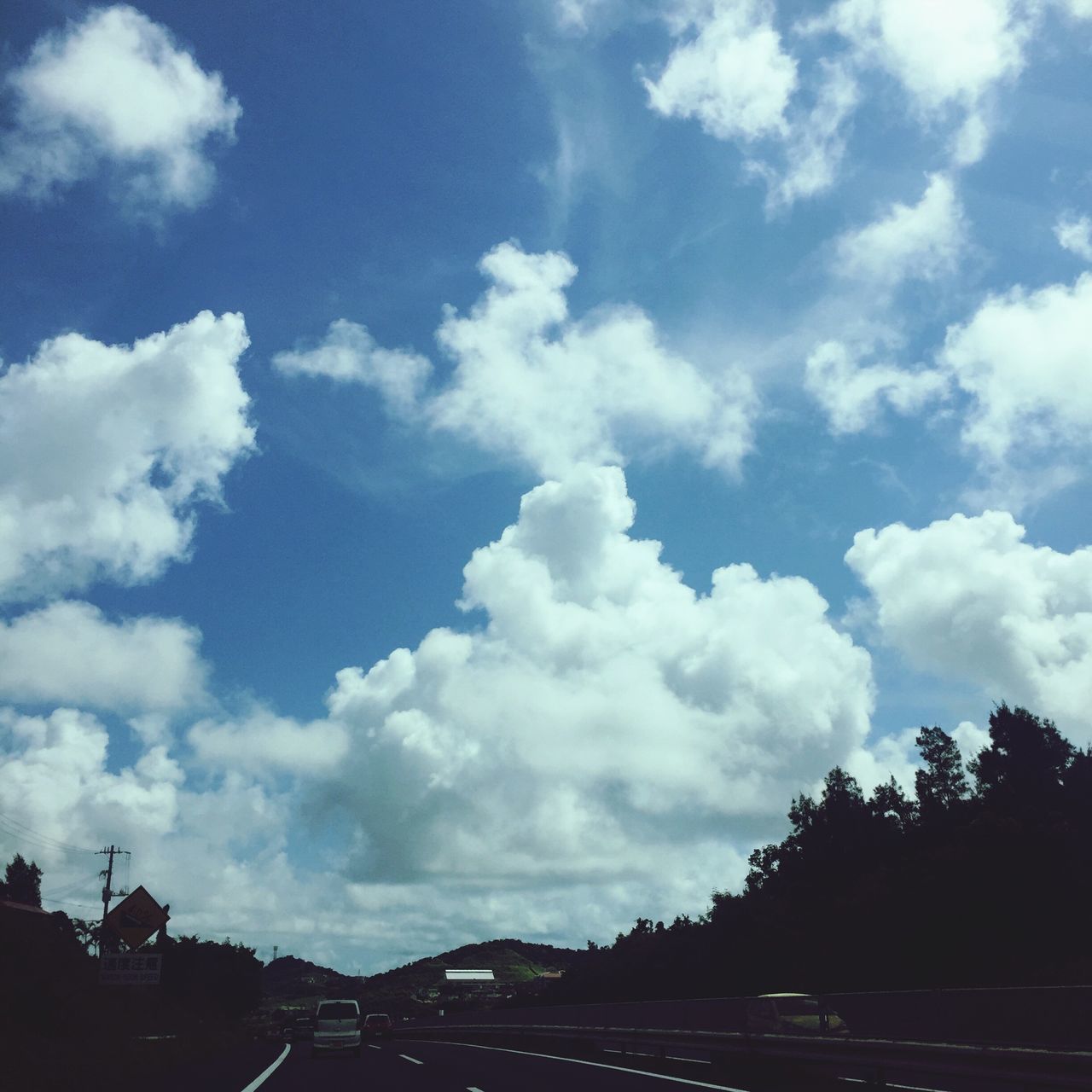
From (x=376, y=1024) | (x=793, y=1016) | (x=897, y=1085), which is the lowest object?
(x=376, y=1024)

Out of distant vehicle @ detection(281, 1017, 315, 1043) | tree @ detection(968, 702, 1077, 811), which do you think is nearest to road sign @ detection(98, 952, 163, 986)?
distant vehicle @ detection(281, 1017, 315, 1043)

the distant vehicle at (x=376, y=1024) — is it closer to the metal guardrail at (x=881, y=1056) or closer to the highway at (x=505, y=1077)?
the highway at (x=505, y=1077)

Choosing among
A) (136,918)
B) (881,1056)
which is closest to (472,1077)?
(136,918)

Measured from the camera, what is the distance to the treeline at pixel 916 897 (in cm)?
6644

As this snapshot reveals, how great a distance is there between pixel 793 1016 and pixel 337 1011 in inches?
750

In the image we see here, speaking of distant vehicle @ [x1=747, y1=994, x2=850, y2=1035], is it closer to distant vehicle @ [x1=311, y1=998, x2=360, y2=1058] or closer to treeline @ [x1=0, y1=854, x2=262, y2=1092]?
treeline @ [x1=0, y1=854, x2=262, y2=1092]

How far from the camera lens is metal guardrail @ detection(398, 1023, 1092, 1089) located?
34.3 feet

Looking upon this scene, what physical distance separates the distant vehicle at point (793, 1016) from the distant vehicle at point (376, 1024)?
4395 cm

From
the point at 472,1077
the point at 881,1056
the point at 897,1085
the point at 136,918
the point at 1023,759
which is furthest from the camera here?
the point at 1023,759

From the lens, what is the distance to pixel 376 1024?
56906mm

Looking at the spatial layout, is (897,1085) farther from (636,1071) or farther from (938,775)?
(938,775)

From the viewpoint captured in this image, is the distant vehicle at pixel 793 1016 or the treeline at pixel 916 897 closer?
the distant vehicle at pixel 793 1016

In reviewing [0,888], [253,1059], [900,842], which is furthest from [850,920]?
[0,888]

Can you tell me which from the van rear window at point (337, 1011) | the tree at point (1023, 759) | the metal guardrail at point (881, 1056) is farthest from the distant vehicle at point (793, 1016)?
the tree at point (1023, 759)
